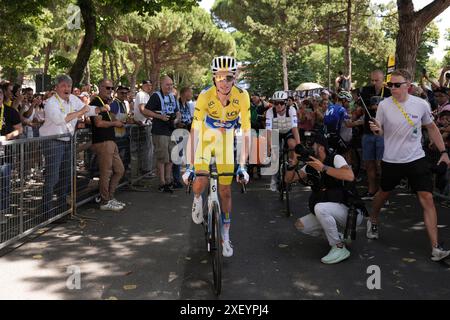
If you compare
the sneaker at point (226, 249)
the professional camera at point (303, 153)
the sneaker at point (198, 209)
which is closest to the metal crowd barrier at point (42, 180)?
the sneaker at point (198, 209)

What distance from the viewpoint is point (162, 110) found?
9.88m

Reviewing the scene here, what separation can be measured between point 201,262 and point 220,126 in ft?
4.95

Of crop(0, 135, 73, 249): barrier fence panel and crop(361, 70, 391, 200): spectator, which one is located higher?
crop(361, 70, 391, 200): spectator

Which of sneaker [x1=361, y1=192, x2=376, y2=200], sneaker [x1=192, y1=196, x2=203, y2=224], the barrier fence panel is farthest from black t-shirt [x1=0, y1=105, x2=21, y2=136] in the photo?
sneaker [x1=361, y1=192, x2=376, y2=200]

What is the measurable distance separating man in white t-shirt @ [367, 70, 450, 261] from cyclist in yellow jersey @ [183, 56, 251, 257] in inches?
64.9

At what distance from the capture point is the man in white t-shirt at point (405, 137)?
5.73m

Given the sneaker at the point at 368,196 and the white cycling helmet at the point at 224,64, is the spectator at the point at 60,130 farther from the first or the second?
the sneaker at the point at 368,196

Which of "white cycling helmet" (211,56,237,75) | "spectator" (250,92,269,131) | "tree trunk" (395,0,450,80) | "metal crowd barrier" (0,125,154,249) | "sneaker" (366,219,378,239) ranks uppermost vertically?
"tree trunk" (395,0,450,80)

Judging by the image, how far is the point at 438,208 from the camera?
26.9ft

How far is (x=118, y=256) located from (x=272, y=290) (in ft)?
6.42

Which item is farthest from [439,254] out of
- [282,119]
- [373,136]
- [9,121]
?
[9,121]

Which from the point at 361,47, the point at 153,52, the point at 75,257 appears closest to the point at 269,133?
the point at 75,257

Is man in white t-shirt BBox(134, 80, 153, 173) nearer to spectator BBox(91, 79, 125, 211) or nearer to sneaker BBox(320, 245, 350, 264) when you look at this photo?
spectator BBox(91, 79, 125, 211)

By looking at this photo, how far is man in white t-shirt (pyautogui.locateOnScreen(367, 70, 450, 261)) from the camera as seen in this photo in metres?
5.73
